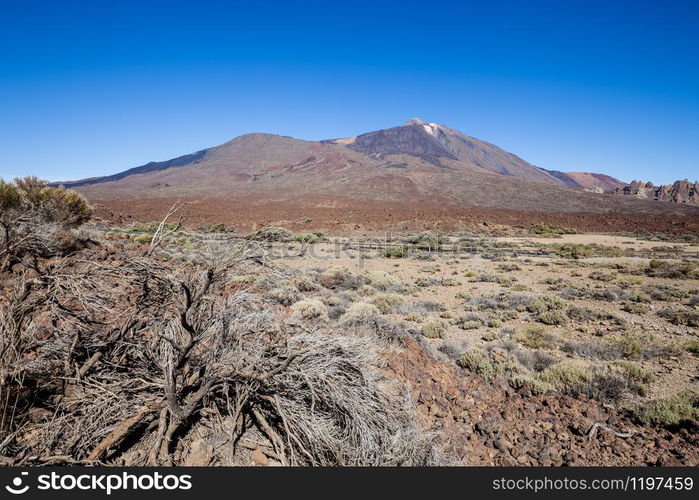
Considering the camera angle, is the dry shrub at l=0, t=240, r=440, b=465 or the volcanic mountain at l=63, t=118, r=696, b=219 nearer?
the dry shrub at l=0, t=240, r=440, b=465

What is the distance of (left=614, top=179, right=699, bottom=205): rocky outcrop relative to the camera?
284 feet

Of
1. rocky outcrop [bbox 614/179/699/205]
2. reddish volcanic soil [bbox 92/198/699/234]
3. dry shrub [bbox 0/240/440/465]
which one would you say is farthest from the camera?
rocky outcrop [bbox 614/179/699/205]

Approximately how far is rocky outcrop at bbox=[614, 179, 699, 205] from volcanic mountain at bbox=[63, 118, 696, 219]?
3014 cm

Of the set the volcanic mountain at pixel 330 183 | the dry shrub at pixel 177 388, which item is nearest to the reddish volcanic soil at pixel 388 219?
the volcanic mountain at pixel 330 183

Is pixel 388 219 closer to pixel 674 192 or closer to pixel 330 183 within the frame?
pixel 330 183

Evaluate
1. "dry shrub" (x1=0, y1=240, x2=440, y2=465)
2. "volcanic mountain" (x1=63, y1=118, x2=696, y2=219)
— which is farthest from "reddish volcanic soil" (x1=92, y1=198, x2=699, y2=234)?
"dry shrub" (x1=0, y1=240, x2=440, y2=465)

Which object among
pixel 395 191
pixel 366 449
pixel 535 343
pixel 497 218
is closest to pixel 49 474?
pixel 366 449

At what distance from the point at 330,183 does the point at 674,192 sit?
91301mm

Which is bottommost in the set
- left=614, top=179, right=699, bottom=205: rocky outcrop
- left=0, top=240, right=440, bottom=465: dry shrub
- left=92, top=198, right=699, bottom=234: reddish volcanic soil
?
left=0, top=240, right=440, bottom=465: dry shrub

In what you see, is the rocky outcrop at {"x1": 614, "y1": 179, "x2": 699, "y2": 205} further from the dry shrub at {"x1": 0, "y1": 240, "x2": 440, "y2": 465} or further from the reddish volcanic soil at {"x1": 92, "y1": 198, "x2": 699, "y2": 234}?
the dry shrub at {"x1": 0, "y1": 240, "x2": 440, "y2": 465}

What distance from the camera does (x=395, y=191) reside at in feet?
215

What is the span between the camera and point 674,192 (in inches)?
3575

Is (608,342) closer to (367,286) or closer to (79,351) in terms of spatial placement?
(367,286)

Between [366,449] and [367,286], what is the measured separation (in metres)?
8.02
